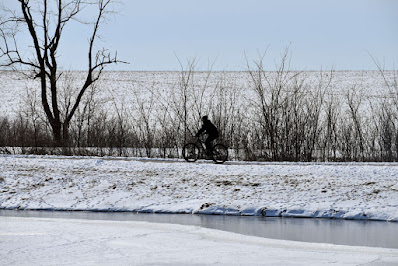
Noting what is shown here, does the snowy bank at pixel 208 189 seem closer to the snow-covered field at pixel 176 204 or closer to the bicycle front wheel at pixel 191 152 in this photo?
the snow-covered field at pixel 176 204

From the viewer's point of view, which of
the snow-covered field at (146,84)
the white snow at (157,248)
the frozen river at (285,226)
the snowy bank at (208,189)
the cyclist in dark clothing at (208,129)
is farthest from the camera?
the snow-covered field at (146,84)

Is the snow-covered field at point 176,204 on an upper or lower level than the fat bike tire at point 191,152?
lower

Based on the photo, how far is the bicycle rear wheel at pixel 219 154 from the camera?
78.7 ft

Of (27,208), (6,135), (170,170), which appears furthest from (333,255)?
(6,135)

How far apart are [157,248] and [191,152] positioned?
14876 mm

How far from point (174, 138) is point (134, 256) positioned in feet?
61.5

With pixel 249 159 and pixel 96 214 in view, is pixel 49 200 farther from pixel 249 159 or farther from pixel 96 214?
pixel 249 159

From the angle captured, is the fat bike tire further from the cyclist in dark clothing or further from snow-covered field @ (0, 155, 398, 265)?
snow-covered field @ (0, 155, 398, 265)

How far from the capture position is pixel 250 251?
31.2ft

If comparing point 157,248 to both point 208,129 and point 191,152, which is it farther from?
point 191,152

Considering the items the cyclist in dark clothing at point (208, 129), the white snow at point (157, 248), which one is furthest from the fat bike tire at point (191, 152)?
the white snow at point (157, 248)

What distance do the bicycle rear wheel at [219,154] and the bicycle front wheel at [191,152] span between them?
84cm

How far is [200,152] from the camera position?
980 inches

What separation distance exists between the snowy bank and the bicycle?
8.76 feet
